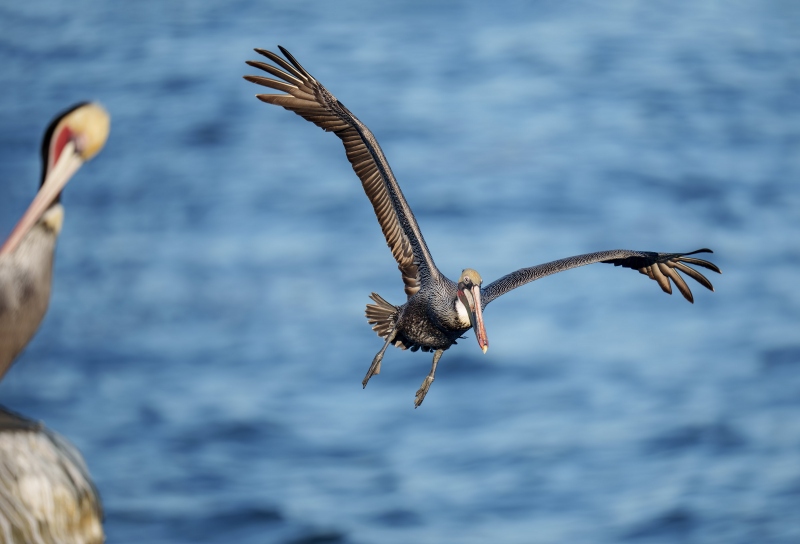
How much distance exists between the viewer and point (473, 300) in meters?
7.29

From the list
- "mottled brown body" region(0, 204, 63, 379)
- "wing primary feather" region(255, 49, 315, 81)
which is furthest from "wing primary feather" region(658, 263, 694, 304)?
"mottled brown body" region(0, 204, 63, 379)

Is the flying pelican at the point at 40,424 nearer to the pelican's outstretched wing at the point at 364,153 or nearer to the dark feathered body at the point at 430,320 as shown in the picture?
the pelican's outstretched wing at the point at 364,153

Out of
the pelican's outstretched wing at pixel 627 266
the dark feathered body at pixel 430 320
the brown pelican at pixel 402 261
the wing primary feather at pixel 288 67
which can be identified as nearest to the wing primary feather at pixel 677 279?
the pelican's outstretched wing at pixel 627 266

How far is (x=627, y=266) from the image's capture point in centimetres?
899

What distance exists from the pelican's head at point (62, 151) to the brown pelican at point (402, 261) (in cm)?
106

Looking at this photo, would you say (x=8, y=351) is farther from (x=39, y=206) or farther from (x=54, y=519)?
(x=54, y=519)

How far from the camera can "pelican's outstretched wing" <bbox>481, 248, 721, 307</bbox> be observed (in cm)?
785

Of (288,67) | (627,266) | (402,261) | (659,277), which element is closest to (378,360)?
(402,261)

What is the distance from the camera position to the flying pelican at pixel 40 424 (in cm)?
534

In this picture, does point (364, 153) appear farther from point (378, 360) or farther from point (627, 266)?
point (627, 266)

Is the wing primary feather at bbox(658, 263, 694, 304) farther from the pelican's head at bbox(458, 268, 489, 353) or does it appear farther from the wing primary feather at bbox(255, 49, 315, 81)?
the wing primary feather at bbox(255, 49, 315, 81)

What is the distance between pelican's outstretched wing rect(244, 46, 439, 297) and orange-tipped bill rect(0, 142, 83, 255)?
1322 millimetres

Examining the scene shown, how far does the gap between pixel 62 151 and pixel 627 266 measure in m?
4.67

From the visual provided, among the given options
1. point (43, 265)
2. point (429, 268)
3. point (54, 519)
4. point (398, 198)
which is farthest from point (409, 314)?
point (54, 519)
